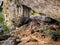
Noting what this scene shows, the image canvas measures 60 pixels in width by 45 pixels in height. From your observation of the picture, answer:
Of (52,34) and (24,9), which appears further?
(24,9)

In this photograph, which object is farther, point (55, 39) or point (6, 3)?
point (6, 3)

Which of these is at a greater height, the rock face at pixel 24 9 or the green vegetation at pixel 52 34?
the rock face at pixel 24 9

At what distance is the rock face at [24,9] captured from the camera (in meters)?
6.12

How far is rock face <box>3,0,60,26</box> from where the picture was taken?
6119mm

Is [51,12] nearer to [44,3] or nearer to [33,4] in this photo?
[44,3]

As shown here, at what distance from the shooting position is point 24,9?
977 centimetres

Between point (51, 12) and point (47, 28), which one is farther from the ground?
point (51, 12)

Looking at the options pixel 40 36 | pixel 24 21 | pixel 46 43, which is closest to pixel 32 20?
pixel 24 21

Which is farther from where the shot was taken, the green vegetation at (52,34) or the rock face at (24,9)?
the green vegetation at (52,34)

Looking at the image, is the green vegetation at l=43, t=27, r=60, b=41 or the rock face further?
the green vegetation at l=43, t=27, r=60, b=41

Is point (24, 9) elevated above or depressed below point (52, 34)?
above

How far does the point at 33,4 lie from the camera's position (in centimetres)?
720

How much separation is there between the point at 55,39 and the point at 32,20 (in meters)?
3.45

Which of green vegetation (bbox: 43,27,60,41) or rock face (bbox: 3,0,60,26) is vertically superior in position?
rock face (bbox: 3,0,60,26)
